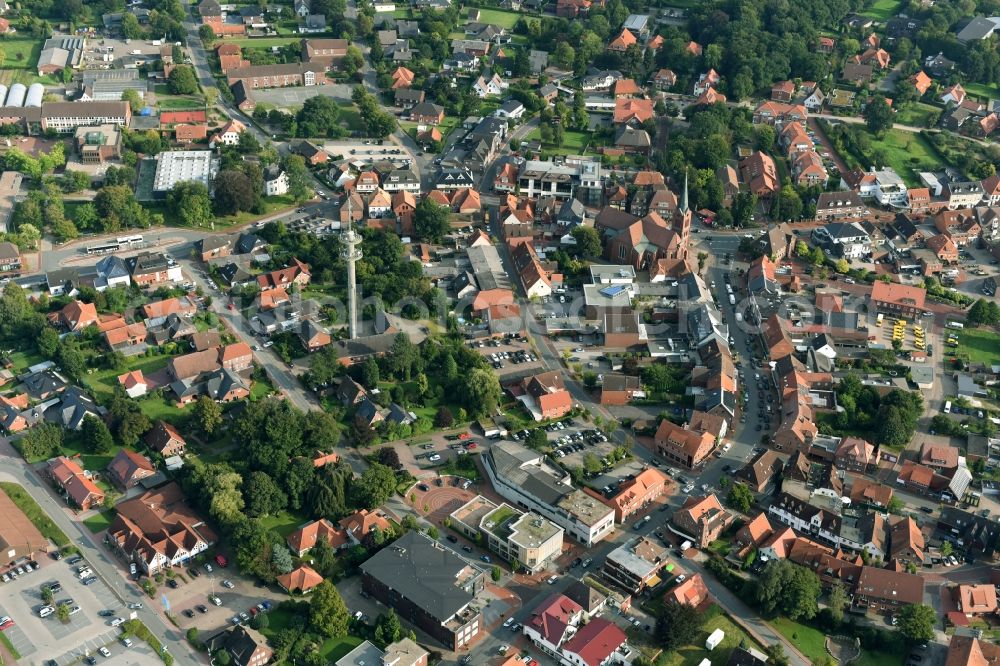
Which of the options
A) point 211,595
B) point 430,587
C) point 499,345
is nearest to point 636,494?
point 430,587

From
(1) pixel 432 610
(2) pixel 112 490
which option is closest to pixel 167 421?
(2) pixel 112 490

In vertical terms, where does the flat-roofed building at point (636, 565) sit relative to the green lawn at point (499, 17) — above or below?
below

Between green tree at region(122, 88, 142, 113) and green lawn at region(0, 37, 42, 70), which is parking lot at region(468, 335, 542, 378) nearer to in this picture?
green tree at region(122, 88, 142, 113)

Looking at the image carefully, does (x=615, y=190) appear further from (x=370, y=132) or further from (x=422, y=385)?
(x=422, y=385)

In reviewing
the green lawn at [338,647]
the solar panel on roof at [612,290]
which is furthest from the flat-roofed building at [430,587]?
the solar panel on roof at [612,290]

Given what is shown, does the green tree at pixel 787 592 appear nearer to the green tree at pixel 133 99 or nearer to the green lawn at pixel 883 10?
the green tree at pixel 133 99

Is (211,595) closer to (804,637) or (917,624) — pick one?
(804,637)
